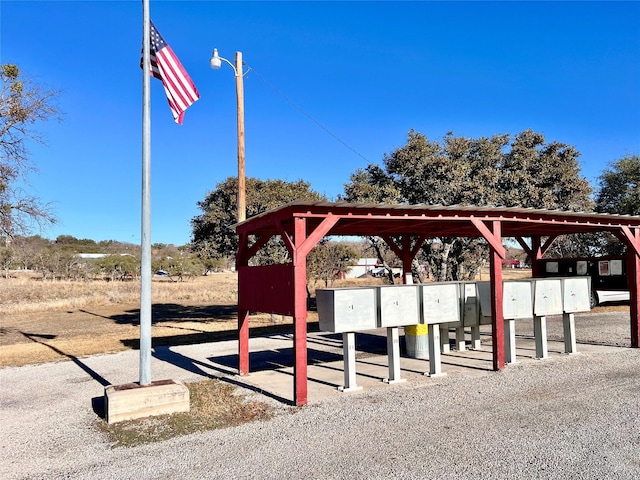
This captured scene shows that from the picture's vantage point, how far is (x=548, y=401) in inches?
259

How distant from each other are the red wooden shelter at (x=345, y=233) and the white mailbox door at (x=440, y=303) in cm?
81

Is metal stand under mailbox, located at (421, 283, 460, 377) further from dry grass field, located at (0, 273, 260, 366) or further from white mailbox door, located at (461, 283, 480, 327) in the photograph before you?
dry grass field, located at (0, 273, 260, 366)

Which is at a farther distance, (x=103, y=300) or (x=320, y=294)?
(x=103, y=300)

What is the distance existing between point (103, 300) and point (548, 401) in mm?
27520

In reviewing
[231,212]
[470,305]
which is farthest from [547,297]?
[231,212]

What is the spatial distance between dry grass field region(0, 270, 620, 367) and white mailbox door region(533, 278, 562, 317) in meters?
8.72

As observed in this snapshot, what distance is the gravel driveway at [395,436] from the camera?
451 centimetres

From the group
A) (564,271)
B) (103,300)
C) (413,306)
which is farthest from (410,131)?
(103,300)

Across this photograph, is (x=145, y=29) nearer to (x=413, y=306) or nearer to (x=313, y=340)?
(x=413, y=306)

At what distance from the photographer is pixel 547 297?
31.3ft

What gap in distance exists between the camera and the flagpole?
6832 mm

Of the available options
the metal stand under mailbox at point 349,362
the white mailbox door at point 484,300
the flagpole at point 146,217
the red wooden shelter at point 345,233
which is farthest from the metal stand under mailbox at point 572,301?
the flagpole at point 146,217

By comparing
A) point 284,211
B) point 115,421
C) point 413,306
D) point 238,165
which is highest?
point 238,165

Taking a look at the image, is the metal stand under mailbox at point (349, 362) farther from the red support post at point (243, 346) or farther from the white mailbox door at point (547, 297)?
the white mailbox door at point (547, 297)
